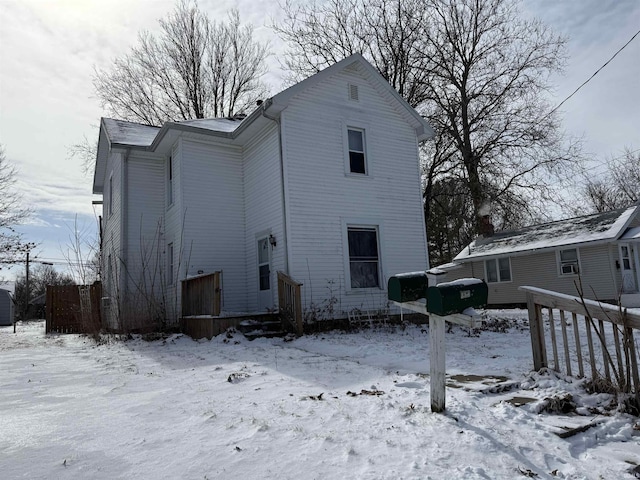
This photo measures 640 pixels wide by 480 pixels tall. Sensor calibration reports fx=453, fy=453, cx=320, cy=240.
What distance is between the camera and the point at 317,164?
36.9 feet

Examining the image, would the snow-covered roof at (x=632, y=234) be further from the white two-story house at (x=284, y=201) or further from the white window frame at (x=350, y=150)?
the white window frame at (x=350, y=150)

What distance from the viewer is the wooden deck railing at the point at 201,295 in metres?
9.33

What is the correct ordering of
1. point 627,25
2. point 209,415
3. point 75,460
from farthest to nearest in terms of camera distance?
point 627,25 < point 209,415 < point 75,460

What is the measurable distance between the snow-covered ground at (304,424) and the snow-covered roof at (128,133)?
28.3ft

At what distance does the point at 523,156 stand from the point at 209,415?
20.2 m

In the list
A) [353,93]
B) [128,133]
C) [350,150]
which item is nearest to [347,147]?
[350,150]

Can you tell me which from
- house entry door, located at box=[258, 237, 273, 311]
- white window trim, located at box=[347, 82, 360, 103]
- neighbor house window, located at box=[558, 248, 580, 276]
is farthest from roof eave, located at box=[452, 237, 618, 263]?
house entry door, located at box=[258, 237, 273, 311]

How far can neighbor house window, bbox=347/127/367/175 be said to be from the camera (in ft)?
39.4

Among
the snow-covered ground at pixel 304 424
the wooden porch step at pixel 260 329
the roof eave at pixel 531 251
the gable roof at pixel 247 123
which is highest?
the gable roof at pixel 247 123

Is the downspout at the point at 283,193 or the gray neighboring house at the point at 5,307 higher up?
the downspout at the point at 283,193

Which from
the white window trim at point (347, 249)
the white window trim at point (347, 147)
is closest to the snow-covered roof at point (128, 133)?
the white window trim at point (347, 147)

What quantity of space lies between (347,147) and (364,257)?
9.55ft

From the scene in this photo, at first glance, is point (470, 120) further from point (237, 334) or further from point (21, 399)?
point (21, 399)

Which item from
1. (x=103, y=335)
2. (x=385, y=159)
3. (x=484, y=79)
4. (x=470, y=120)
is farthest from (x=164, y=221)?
(x=484, y=79)
